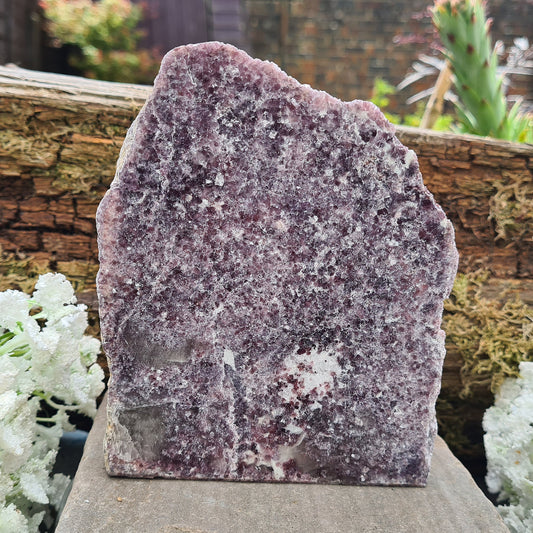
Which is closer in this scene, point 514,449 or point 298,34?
point 514,449

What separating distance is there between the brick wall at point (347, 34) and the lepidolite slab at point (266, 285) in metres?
4.74

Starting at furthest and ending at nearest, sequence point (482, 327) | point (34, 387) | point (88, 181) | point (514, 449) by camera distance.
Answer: point (482, 327) → point (88, 181) → point (514, 449) → point (34, 387)

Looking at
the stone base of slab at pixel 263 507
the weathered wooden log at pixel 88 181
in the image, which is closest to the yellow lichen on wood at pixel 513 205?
the weathered wooden log at pixel 88 181

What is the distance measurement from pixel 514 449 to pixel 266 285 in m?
0.85

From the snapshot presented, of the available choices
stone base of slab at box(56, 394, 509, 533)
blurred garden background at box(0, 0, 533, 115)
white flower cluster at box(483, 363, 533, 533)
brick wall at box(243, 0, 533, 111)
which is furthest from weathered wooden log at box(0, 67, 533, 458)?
brick wall at box(243, 0, 533, 111)

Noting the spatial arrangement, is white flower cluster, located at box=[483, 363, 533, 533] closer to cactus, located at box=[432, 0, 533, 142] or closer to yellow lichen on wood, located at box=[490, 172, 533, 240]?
yellow lichen on wood, located at box=[490, 172, 533, 240]

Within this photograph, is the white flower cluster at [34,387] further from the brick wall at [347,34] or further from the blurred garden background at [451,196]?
the brick wall at [347,34]

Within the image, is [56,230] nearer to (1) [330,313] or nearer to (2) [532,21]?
(1) [330,313]

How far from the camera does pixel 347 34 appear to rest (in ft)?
18.4

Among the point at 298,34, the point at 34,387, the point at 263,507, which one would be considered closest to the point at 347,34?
the point at 298,34

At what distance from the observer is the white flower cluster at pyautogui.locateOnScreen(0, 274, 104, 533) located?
1.23 metres

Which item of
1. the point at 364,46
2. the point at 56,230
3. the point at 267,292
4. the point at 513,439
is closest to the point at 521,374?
the point at 513,439

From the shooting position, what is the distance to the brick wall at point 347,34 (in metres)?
5.50

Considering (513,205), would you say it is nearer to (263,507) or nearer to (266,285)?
(266,285)
